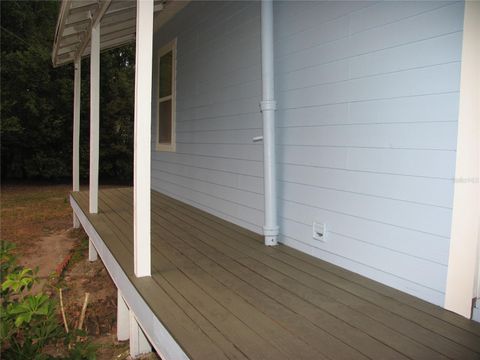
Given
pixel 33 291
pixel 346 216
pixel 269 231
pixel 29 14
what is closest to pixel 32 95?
pixel 29 14

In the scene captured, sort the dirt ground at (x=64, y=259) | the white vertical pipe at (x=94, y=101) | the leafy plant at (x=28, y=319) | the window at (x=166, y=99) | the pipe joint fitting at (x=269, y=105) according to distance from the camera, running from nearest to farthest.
Answer: the leafy plant at (x=28, y=319) → the pipe joint fitting at (x=269, y=105) → the dirt ground at (x=64, y=259) → the white vertical pipe at (x=94, y=101) → the window at (x=166, y=99)

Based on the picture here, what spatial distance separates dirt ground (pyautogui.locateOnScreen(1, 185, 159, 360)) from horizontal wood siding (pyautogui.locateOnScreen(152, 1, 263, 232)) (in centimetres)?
150

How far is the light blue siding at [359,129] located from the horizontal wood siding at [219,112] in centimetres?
2

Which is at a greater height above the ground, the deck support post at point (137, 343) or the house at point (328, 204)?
the house at point (328, 204)

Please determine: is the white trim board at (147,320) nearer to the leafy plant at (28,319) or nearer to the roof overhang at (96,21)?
the leafy plant at (28,319)

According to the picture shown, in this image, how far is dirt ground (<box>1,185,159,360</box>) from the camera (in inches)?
141

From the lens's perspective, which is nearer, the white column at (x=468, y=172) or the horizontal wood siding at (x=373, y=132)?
the white column at (x=468, y=172)

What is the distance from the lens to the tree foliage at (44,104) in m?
11.0

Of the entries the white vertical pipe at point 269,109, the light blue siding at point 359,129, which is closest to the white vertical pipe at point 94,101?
the light blue siding at point 359,129

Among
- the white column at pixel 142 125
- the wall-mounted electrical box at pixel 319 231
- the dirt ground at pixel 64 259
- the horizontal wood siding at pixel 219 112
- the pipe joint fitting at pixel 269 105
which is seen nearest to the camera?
the white column at pixel 142 125

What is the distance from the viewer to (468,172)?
6.11ft

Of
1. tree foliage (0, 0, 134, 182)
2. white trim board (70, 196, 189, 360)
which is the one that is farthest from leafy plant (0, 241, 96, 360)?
tree foliage (0, 0, 134, 182)

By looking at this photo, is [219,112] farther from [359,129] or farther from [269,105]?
[359,129]

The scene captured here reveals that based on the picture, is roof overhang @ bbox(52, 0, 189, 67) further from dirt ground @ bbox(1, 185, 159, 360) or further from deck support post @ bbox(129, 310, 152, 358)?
deck support post @ bbox(129, 310, 152, 358)
